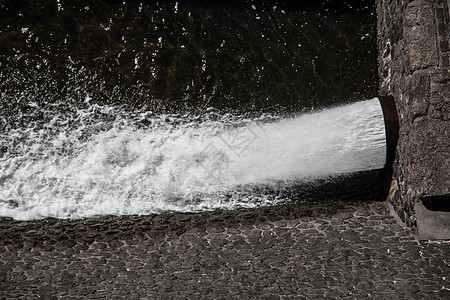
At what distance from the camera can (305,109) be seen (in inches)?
142

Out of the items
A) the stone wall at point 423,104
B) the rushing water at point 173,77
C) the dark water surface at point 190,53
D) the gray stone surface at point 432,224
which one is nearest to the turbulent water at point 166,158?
the rushing water at point 173,77

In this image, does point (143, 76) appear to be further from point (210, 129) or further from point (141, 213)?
point (141, 213)

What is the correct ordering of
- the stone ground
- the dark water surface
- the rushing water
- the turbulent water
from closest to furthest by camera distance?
1. the stone ground
2. the turbulent water
3. the rushing water
4. the dark water surface

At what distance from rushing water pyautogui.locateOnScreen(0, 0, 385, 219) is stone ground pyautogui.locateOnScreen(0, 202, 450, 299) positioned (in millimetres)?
632

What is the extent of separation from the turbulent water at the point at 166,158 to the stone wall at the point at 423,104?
30 cm

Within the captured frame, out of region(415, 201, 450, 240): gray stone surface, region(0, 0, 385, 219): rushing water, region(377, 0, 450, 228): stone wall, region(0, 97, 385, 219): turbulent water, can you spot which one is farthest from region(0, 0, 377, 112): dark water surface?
region(415, 201, 450, 240): gray stone surface

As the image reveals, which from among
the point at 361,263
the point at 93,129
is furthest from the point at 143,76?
the point at 361,263

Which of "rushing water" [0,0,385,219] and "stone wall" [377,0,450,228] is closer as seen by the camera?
"stone wall" [377,0,450,228]

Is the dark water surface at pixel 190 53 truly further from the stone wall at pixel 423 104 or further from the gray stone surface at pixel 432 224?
the gray stone surface at pixel 432 224

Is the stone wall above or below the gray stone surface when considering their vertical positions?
above

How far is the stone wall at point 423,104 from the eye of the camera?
8.37 feet

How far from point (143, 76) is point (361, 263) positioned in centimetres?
213

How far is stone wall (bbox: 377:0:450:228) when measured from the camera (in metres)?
2.55

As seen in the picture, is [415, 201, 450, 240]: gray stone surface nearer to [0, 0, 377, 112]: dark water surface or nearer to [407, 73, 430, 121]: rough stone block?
[407, 73, 430, 121]: rough stone block
